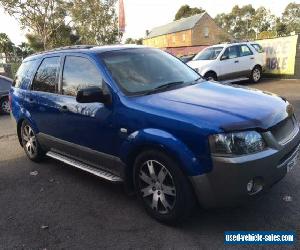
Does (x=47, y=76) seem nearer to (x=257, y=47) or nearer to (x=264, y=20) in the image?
(x=257, y=47)

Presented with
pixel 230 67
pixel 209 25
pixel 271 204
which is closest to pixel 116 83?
pixel 271 204

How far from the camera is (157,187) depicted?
13.7 feet

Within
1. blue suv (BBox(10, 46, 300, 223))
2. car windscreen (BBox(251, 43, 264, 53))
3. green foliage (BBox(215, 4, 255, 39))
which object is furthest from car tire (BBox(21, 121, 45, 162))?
green foliage (BBox(215, 4, 255, 39))

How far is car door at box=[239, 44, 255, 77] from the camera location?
1670 cm

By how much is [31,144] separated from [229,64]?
37.1 feet

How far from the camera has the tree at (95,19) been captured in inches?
1390

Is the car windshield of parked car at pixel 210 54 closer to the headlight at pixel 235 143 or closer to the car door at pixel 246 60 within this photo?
the car door at pixel 246 60

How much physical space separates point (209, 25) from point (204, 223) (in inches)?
2922

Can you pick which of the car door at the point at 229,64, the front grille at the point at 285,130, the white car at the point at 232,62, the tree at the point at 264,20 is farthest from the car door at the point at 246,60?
the tree at the point at 264,20

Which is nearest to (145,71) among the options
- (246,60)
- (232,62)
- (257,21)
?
(232,62)

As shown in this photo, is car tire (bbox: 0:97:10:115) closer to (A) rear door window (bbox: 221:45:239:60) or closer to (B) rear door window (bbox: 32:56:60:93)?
(B) rear door window (bbox: 32:56:60:93)

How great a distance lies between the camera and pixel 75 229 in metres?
4.24

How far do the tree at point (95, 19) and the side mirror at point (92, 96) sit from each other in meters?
31.7

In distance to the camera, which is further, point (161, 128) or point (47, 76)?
point (47, 76)
